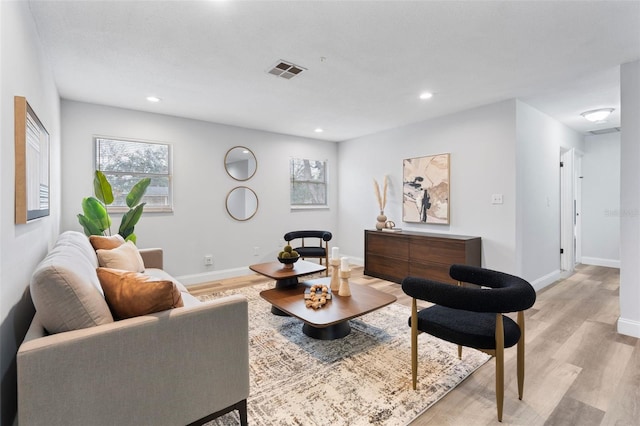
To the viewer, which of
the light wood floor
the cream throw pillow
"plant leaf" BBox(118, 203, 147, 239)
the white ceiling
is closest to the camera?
the light wood floor

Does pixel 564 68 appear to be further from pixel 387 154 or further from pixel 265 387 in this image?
pixel 265 387

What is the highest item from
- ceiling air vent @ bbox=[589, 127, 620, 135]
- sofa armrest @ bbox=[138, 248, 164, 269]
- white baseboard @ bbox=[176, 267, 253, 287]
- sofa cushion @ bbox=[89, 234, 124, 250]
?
ceiling air vent @ bbox=[589, 127, 620, 135]

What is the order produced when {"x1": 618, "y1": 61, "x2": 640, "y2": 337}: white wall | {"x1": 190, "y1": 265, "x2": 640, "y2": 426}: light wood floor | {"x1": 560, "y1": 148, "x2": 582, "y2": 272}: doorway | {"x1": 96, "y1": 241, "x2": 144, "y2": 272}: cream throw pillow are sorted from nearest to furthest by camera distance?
{"x1": 190, "y1": 265, "x2": 640, "y2": 426}: light wood floor
{"x1": 96, "y1": 241, "x2": 144, "y2": 272}: cream throw pillow
{"x1": 618, "y1": 61, "x2": 640, "y2": 337}: white wall
{"x1": 560, "y1": 148, "x2": 582, "y2": 272}: doorway

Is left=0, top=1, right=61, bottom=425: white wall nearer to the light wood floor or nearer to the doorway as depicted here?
the light wood floor

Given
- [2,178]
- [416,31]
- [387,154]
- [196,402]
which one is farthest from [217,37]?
[387,154]

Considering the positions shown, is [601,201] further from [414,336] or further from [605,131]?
[414,336]

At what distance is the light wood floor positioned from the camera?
165 centimetres

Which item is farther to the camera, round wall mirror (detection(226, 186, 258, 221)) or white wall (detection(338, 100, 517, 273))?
round wall mirror (detection(226, 186, 258, 221))

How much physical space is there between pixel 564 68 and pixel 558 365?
2.54m

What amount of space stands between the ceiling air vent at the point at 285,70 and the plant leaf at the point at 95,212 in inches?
93.9

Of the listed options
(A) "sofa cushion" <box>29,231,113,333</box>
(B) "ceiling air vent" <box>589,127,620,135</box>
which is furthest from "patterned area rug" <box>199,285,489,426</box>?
(B) "ceiling air vent" <box>589,127,620,135</box>

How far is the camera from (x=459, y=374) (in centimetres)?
203

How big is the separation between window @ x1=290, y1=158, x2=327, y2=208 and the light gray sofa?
4.10 metres

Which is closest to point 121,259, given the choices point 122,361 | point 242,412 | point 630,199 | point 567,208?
point 122,361
